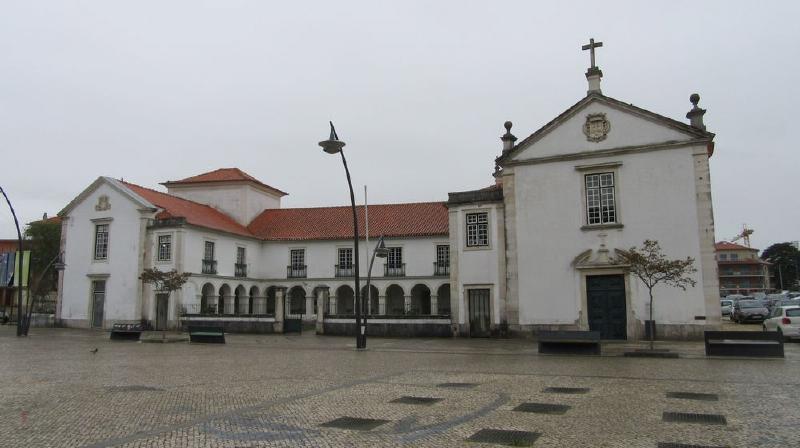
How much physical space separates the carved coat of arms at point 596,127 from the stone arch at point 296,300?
23.4 meters

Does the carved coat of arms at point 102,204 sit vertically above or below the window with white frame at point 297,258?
above

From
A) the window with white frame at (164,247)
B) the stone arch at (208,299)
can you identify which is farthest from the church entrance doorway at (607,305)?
the window with white frame at (164,247)

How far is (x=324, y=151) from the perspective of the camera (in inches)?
701

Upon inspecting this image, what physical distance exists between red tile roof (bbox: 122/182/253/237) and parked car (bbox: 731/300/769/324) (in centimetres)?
2992

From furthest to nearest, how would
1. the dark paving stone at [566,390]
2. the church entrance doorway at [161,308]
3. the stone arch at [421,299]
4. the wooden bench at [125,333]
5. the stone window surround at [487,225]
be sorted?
the stone arch at [421,299], the church entrance doorway at [161,308], the stone window surround at [487,225], the wooden bench at [125,333], the dark paving stone at [566,390]

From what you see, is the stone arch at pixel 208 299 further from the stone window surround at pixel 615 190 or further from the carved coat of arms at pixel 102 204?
the stone window surround at pixel 615 190

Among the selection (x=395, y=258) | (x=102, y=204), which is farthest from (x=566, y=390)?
(x=102, y=204)

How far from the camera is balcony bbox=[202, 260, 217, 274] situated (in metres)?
34.8

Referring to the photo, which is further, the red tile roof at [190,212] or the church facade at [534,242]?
the red tile roof at [190,212]

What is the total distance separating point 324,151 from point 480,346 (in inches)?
331

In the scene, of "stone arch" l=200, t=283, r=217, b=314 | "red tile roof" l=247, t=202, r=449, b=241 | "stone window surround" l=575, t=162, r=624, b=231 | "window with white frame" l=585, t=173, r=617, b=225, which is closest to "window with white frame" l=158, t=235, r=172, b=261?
"stone arch" l=200, t=283, r=217, b=314

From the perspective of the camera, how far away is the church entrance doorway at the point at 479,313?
81.5 feet

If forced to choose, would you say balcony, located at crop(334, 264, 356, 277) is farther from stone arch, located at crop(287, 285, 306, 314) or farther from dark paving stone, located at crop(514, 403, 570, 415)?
dark paving stone, located at crop(514, 403, 570, 415)

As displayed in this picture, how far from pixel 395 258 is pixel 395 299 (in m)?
3.23
